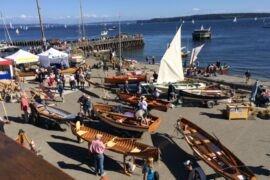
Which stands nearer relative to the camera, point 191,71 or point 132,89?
point 132,89

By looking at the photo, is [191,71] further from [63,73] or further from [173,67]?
[63,73]

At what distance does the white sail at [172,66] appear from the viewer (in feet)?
70.2

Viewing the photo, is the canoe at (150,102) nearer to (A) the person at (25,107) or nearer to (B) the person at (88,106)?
(B) the person at (88,106)

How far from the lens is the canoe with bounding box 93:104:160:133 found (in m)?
13.5

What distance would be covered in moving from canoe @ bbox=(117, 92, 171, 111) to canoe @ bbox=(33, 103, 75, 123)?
16.0 ft

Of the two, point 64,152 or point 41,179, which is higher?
point 41,179

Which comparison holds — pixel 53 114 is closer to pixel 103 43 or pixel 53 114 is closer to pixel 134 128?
pixel 134 128

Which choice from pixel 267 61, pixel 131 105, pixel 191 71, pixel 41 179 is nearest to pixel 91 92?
pixel 131 105

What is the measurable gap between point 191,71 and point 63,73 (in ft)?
43.7

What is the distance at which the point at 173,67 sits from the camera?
21703 millimetres

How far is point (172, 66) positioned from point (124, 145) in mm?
10973

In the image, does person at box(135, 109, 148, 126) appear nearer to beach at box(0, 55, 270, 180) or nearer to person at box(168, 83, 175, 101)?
beach at box(0, 55, 270, 180)

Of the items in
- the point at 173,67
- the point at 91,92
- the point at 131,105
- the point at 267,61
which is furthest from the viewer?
the point at 267,61

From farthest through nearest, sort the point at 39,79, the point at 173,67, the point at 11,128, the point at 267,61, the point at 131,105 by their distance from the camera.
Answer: the point at 267,61 → the point at 39,79 → the point at 173,67 → the point at 131,105 → the point at 11,128
